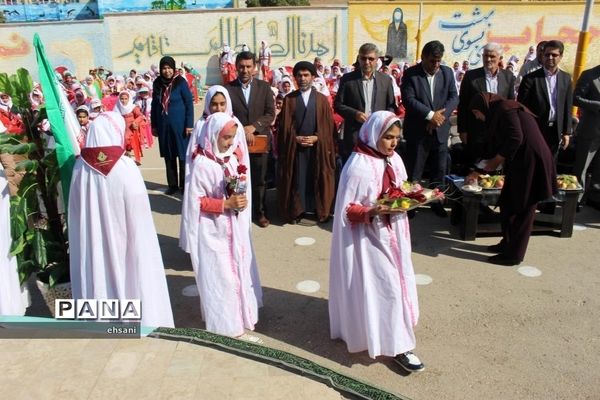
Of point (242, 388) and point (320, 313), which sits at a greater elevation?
point (242, 388)

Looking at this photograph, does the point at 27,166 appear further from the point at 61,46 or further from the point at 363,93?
the point at 61,46

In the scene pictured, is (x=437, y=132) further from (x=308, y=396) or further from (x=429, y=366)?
(x=308, y=396)

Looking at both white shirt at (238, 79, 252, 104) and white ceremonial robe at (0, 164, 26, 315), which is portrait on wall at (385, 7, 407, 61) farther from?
white ceremonial robe at (0, 164, 26, 315)

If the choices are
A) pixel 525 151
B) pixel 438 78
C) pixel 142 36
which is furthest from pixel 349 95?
pixel 142 36

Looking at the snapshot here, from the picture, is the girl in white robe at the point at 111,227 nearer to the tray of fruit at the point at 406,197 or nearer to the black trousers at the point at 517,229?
the tray of fruit at the point at 406,197

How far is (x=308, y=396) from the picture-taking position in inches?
95.8

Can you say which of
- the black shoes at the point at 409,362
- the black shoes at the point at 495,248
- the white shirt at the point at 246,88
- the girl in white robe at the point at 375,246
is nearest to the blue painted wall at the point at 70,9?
the white shirt at the point at 246,88

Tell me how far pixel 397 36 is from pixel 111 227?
2554 centimetres

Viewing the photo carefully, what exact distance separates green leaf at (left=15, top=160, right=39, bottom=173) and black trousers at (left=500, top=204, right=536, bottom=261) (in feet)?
14.0

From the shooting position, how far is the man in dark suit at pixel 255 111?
6.41 metres

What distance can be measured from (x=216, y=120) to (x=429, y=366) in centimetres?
230

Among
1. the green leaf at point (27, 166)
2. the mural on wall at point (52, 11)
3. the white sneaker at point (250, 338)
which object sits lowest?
the white sneaker at point (250, 338)

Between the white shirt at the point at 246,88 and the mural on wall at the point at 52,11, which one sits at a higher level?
the mural on wall at the point at 52,11

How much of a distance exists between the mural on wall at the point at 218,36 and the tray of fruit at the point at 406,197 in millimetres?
24129
